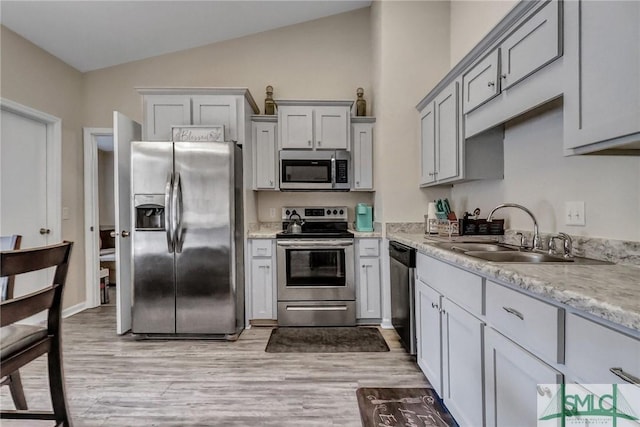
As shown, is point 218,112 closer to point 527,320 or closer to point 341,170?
point 341,170

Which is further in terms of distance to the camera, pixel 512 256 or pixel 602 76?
pixel 512 256

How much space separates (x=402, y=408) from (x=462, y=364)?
56cm

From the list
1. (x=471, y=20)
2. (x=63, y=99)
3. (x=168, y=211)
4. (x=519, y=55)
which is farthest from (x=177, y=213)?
(x=471, y=20)

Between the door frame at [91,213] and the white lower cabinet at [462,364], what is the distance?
3.89 metres

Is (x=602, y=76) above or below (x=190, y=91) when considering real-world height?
below

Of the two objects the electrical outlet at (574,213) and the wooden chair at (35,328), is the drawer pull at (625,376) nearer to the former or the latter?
the electrical outlet at (574,213)

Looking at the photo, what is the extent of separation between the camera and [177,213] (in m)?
2.73

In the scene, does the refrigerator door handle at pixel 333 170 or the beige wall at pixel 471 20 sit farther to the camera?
the refrigerator door handle at pixel 333 170

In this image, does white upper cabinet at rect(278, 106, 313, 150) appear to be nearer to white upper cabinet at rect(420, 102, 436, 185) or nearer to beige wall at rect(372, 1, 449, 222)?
beige wall at rect(372, 1, 449, 222)

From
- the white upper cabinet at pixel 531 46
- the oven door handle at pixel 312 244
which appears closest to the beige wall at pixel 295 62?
the oven door handle at pixel 312 244

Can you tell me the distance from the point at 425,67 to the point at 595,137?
2.38 meters

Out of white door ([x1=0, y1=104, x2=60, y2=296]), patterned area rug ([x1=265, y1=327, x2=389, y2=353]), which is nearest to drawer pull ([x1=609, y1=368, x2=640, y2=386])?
patterned area rug ([x1=265, y1=327, x2=389, y2=353])

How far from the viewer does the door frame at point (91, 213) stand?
367cm

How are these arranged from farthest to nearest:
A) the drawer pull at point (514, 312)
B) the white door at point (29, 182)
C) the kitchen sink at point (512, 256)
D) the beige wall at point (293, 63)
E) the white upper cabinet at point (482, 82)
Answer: the beige wall at point (293, 63) → the white door at point (29, 182) → the white upper cabinet at point (482, 82) → the kitchen sink at point (512, 256) → the drawer pull at point (514, 312)
